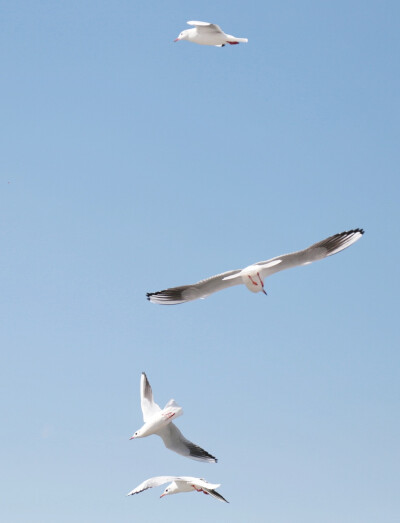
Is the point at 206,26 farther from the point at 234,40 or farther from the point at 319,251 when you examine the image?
the point at 319,251

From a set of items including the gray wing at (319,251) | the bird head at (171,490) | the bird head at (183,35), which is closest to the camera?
the gray wing at (319,251)

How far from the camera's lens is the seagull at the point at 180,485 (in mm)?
30875

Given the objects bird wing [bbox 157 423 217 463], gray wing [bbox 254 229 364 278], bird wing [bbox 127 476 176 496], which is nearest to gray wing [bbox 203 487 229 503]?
bird wing [bbox 127 476 176 496]

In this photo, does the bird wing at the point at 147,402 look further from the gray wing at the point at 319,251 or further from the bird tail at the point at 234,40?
the bird tail at the point at 234,40

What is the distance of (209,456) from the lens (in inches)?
1361

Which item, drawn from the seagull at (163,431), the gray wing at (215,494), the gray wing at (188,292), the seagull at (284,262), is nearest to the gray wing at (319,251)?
the seagull at (284,262)

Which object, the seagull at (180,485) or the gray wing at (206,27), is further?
the gray wing at (206,27)

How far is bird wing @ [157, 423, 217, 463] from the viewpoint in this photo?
34.7 metres

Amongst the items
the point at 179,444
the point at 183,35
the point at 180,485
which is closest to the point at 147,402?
the point at 179,444

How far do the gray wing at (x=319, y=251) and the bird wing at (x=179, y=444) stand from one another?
739cm

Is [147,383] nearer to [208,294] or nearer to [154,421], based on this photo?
[154,421]

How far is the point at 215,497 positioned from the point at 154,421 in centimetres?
420

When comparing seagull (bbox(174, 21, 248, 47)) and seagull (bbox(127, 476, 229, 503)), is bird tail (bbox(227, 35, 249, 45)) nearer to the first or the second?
seagull (bbox(174, 21, 248, 47))

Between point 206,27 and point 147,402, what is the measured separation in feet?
41.2
